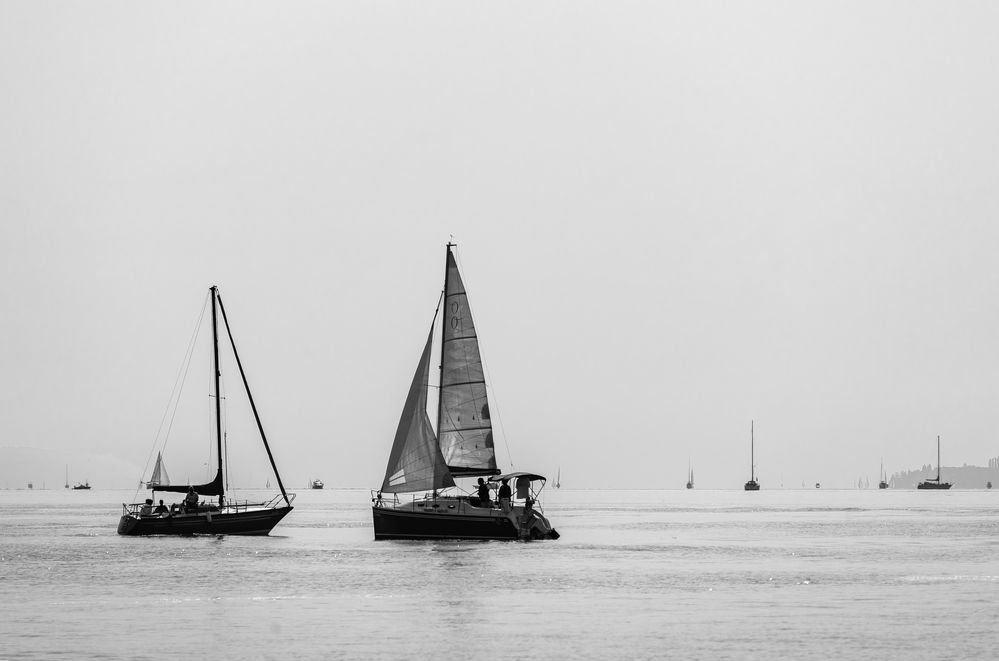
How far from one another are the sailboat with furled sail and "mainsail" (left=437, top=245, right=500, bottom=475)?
2.2 inches

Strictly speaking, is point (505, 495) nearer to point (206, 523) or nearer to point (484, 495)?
point (484, 495)

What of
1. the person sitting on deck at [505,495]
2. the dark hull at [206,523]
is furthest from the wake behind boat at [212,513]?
the person sitting on deck at [505,495]

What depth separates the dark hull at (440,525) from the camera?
73875 millimetres

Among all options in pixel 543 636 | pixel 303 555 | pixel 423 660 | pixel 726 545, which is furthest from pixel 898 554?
pixel 423 660

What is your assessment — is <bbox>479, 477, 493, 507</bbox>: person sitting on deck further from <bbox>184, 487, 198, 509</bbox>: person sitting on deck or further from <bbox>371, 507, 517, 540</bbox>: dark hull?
<bbox>184, 487, 198, 509</bbox>: person sitting on deck

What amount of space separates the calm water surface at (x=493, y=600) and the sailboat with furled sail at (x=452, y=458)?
179 centimetres

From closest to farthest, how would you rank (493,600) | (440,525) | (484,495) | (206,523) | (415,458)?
1. (493,600)
2. (440,525)
3. (484,495)
4. (415,458)
5. (206,523)

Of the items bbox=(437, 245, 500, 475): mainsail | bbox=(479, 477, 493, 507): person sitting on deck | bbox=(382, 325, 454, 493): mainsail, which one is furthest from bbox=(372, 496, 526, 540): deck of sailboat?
bbox=(437, 245, 500, 475): mainsail

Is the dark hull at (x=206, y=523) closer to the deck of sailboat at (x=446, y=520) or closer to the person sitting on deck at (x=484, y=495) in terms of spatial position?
the deck of sailboat at (x=446, y=520)

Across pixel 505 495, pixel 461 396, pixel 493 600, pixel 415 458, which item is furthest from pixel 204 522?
pixel 493 600

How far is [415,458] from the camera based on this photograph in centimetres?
7625

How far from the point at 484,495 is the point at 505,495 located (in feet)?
4.45

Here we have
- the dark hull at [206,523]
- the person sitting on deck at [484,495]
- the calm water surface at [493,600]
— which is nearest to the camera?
the calm water surface at [493,600]

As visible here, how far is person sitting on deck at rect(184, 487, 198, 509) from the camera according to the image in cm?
8619
